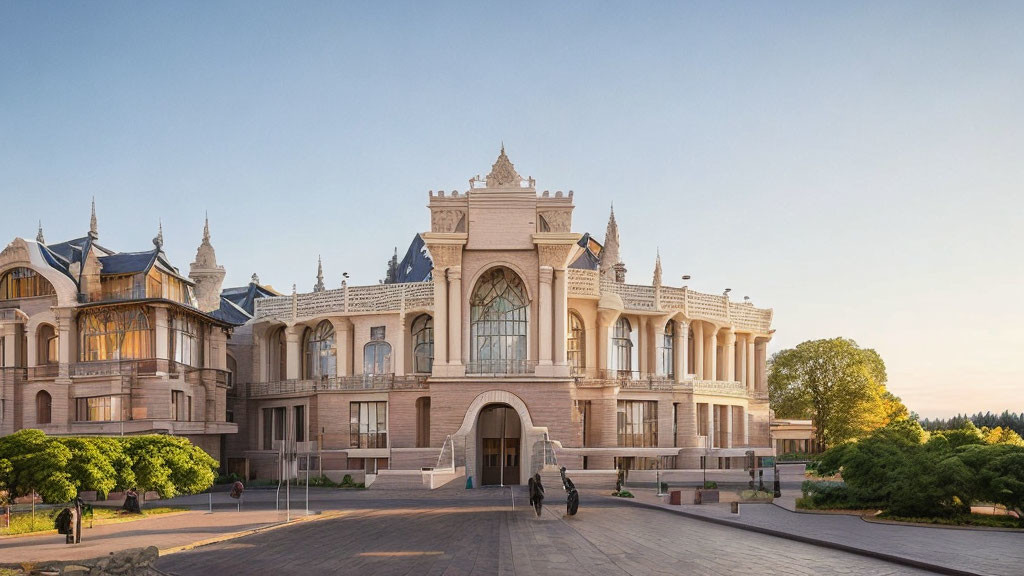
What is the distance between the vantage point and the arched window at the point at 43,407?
54.1 metres

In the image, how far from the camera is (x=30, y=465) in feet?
102

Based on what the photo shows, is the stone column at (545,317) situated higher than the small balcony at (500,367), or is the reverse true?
the stone column at (545,317)

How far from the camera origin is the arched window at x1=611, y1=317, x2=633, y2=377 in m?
62.9

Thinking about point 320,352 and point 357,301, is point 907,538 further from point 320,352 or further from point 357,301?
point 320,352

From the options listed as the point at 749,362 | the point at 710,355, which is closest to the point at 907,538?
the point at 710,355

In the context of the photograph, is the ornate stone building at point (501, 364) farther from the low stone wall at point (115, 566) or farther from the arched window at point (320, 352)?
the low stone wall at point (115, 566)

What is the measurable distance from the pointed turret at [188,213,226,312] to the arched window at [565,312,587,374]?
95.8 feet

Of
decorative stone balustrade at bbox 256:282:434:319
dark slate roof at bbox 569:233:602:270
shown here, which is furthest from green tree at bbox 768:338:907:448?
decorative stone balustrade at bbox 256:282:434:319

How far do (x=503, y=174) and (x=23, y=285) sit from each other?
28114mm

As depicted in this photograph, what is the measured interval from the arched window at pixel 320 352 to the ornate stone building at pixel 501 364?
101mm

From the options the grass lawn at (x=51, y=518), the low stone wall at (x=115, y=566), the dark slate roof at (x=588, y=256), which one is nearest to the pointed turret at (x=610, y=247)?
the dark slate roof at (x=588, y=256)

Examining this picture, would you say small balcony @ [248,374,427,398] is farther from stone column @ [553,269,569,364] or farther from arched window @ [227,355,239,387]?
stone column @ [553,269,569,364]

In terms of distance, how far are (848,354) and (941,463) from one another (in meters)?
54.2

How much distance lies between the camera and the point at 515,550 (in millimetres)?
22328
